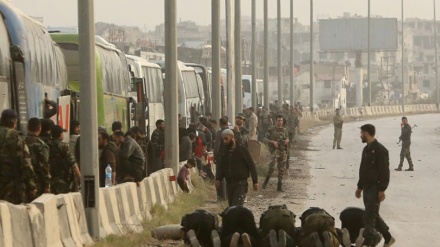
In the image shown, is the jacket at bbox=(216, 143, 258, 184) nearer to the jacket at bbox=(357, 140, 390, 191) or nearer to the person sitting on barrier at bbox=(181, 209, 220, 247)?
the jacket at bbox=(357, 140, 390, 191)

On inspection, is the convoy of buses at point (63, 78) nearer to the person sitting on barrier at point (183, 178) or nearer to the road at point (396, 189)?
the person sitting on barrier at point (183, 178)

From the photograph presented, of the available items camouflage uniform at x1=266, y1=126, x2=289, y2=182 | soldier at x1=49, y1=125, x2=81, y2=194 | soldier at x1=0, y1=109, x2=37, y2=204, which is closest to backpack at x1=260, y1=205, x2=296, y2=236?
soldier at x1=49, y1=125, x2=81, y2=194

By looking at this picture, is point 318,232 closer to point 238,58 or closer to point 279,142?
point 279,142

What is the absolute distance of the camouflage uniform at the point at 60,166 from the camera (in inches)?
627

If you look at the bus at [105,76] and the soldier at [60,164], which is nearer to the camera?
the soldier at [60,164]

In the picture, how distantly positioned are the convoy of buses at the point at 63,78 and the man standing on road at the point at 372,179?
142 inches

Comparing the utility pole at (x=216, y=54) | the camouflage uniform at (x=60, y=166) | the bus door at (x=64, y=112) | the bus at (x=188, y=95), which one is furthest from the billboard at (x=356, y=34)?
the camouflage uniform at (x=60, y=166)

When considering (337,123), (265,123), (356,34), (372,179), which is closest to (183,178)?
(372,179)

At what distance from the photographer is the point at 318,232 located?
1551cm

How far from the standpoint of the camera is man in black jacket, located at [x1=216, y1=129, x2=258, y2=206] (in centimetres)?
2080

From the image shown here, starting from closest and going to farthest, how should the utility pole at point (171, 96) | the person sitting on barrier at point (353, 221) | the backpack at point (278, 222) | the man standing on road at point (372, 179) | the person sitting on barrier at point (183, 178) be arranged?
the backpack at point (278, 222)
the man standing on road at point (372, 179)
the person sitting on barrier at point (353, 221)
the person sitting on barrier at point (183, 178)
the utility pole at point (171, 96)

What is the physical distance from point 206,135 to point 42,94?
13.2 metres

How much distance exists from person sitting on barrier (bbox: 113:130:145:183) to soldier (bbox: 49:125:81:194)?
431 centimetres

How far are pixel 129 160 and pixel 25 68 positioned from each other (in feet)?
7.98
